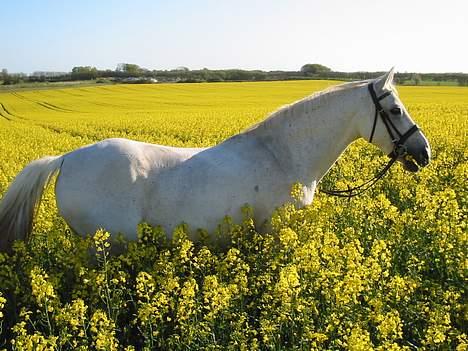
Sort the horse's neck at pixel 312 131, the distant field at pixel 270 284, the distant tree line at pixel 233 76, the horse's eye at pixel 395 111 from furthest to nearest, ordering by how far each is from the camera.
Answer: the distant tree line at pixel 233 76 < the horse's neck at pixel 312 131 < the horse's eye at pixel 395 111 < the distant field at pixel 270 284

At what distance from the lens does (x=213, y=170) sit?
532cm

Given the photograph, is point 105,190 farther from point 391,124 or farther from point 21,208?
point 391,124

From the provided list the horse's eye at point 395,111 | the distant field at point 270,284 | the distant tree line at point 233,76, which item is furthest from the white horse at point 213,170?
the distant tree line at point 233,76

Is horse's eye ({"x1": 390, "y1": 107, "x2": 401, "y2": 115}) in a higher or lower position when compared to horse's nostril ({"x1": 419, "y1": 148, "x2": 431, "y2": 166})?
higher

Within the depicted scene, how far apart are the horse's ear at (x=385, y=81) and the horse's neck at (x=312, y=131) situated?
0.19 metres

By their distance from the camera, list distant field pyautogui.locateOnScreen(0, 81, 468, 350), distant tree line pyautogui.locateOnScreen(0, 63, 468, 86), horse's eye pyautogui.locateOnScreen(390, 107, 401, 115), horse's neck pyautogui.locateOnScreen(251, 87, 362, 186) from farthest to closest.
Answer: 1. distant tree line pyautogui.locateOnScreen(0, 63, 468, 86)
2. horse's neck pyautogui.locateOnScreen(251, 87, 362, 186)
3. horse's eye pyautogui.locateOnScreen(390, 107, 401, 115)
4. distant field pyautogui.locateOnScreen(0, 81, 468, 350)

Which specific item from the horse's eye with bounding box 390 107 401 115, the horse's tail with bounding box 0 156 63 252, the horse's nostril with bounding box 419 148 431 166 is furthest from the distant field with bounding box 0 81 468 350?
the horse's eye with bounding box 390 107 401 115

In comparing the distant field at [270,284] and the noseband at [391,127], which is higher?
the noseband at [391,127]

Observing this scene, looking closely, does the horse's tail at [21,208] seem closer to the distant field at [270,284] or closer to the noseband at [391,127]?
the distant field at [270,284]

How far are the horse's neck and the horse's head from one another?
16 cm

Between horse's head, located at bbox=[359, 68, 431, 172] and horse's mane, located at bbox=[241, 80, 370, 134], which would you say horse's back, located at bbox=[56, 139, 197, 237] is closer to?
horse's mane, located at bbox=[241, 80, 370, 134]

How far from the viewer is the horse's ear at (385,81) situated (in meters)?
5.39

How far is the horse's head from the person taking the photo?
538 centimetres

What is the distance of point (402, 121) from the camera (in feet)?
17.8
